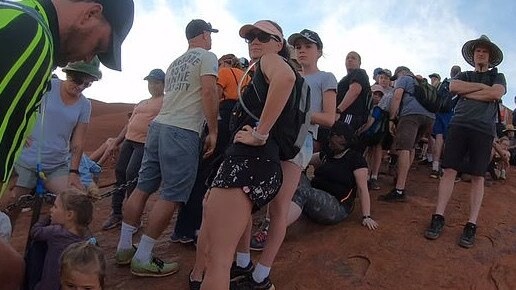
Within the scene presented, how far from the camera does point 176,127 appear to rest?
3980 millimetres

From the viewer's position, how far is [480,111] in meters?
4.98

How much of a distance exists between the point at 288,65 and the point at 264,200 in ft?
2.95

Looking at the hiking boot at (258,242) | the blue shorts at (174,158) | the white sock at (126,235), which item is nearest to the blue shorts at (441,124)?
the hiking boot at (258,242)

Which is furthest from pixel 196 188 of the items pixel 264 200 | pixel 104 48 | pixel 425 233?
pixel 104 48

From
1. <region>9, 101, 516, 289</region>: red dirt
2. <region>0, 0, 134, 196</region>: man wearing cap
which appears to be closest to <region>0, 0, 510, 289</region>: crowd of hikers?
<region>0, 0, 134, 196</region>: man wearing cap

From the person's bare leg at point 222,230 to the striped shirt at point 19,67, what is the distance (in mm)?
1583

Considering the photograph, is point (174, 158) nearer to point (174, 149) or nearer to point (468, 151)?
point (174, 149)

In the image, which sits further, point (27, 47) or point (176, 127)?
point (176, 127)

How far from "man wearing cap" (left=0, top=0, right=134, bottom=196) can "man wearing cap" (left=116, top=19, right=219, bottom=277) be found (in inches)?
97.6

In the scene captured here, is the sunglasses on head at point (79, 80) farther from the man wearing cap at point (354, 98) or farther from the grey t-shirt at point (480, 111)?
the grey t-shirt at point (480, 111)

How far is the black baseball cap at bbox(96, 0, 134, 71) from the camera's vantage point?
4.70 feet

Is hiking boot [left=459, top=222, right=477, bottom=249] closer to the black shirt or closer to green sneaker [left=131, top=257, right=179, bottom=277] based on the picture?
the black shirt

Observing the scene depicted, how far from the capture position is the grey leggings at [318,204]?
501 centimetres

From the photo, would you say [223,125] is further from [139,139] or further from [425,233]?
[425,233]
